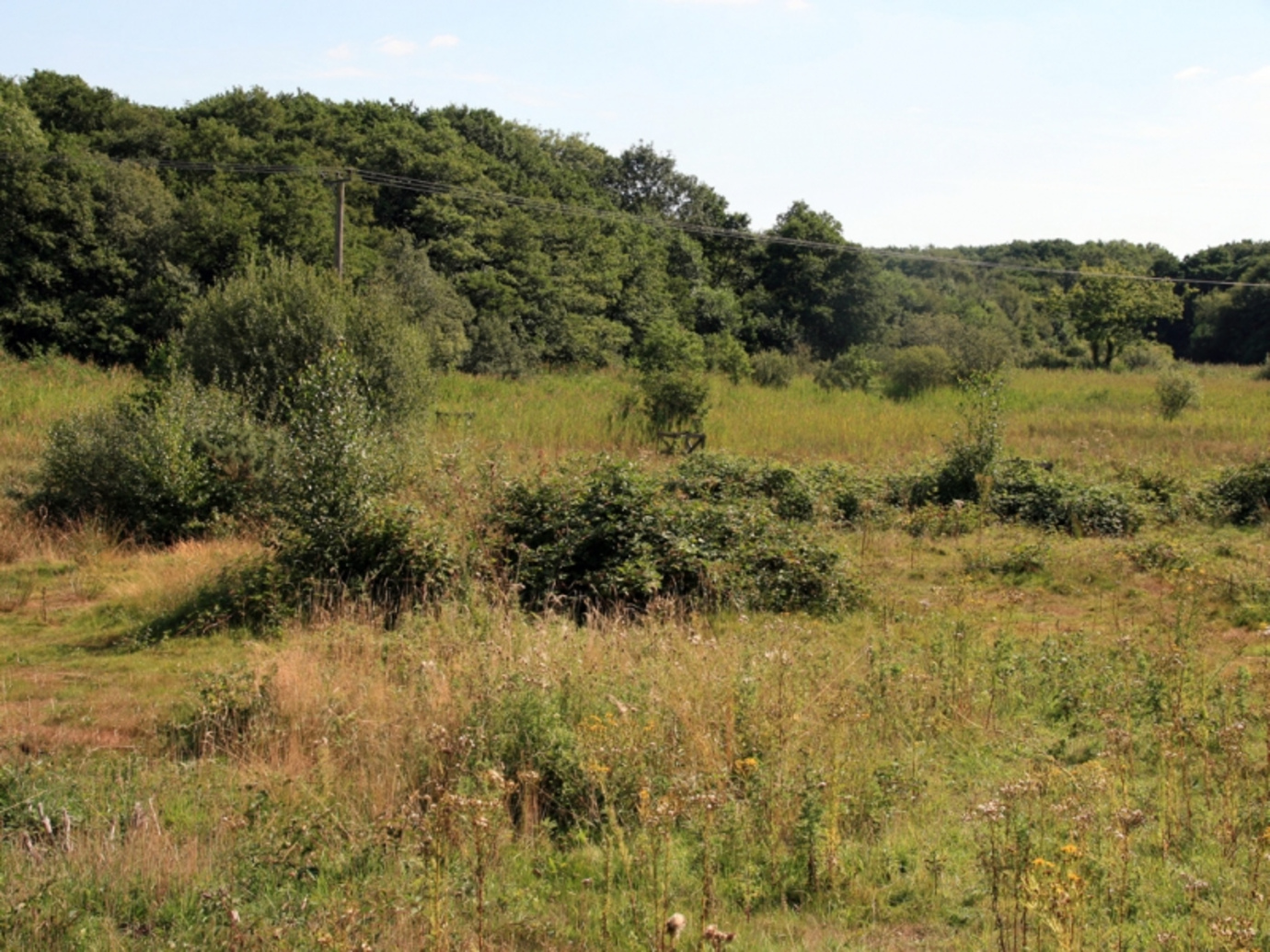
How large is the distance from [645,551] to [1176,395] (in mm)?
22601

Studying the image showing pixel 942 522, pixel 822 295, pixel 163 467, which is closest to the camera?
pixel 163 467

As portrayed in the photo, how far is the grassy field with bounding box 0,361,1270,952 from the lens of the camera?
11.7 ft

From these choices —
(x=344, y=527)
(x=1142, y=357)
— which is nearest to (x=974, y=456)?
(x=344, y=527)

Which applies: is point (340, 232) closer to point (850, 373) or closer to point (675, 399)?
point (675, 399)

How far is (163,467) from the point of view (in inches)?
490

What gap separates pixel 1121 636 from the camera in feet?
25.3

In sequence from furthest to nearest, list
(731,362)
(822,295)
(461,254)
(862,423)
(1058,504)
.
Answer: (822,295) < (461,254) < (731,362) < (862,423) < (1058,504)

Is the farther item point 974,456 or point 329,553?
point 974,456

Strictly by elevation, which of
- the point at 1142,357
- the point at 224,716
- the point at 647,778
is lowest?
the point at 224,716

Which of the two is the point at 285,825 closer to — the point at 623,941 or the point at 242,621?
the point at 623,941

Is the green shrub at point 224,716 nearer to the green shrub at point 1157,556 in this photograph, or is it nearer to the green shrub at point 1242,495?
the green shrub at point 1157,556

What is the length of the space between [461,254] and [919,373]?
1780cm

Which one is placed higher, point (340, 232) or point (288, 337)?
point (340, 232)

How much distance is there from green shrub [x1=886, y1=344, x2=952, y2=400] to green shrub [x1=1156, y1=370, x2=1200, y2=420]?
6.80 m
